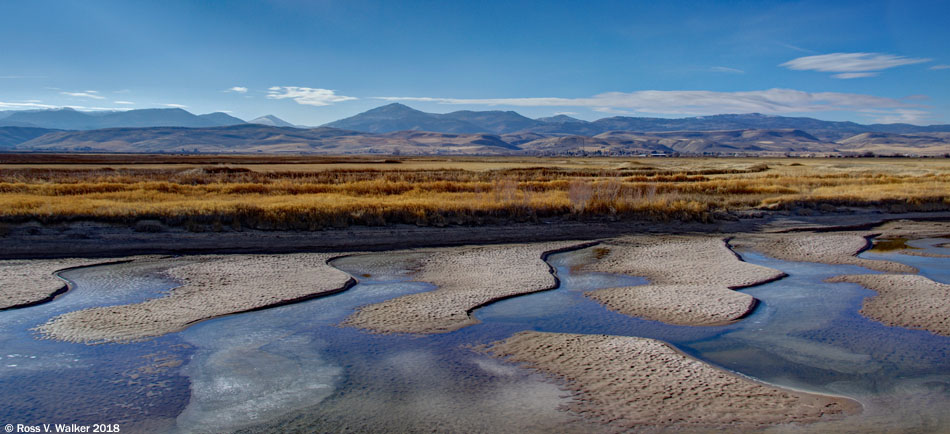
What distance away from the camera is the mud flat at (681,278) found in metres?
8.49

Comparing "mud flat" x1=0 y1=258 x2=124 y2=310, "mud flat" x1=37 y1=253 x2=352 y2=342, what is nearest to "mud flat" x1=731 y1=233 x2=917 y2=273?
"mud flat" x1=37 y1=253 x2=352 y2=342

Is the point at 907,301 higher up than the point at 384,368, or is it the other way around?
the point at 907,301

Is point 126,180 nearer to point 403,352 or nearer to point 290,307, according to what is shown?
point 290,307

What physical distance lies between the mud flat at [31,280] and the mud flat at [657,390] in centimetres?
677

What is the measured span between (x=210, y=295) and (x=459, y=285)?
3.76 meters

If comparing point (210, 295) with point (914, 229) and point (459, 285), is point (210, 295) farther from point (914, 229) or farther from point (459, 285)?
point (914, 229)

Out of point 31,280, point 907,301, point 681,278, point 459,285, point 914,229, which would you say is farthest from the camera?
point 914,229

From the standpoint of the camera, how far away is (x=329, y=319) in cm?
809

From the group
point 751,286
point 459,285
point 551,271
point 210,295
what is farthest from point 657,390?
point 210,295

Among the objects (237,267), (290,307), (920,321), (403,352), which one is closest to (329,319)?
(290,307)

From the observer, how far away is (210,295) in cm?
923

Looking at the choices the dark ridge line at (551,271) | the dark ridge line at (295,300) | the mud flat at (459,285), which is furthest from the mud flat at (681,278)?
the dark ridge line at (295,300)

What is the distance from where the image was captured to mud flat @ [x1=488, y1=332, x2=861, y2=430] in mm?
5176

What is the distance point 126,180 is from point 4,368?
29499mm
